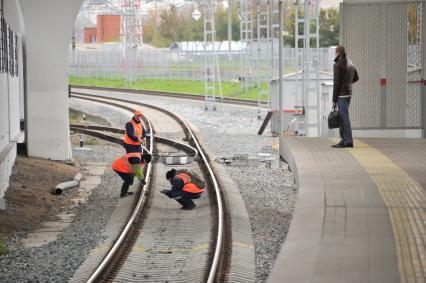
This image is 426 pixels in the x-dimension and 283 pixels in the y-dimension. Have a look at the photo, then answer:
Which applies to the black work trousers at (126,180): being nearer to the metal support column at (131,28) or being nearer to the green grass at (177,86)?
the green grass at (177,86)

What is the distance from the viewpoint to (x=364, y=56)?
66.1 feet

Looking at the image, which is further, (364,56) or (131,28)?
(131,28)

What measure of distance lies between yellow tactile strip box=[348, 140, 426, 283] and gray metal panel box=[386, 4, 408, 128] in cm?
281

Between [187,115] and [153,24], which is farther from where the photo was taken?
[153,24]

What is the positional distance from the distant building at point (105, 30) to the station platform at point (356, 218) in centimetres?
11158

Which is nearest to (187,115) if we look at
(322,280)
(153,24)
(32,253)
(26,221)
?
(26,221)

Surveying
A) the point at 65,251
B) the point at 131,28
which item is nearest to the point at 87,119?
the point at 131,28

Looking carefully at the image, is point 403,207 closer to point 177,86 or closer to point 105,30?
point 177,86

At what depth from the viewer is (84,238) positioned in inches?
523

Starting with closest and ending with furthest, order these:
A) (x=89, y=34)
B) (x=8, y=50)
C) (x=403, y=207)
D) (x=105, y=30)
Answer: (x=403, y=207) → (x=8, y=50) → (x=105, y=30) → (x=89, y=34)

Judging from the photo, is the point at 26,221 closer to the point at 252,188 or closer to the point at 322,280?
the point at 252,188

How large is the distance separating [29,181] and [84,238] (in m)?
6.30

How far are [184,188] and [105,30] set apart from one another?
11537 centimetres

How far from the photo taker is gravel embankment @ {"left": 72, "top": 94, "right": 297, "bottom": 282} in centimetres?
1252
